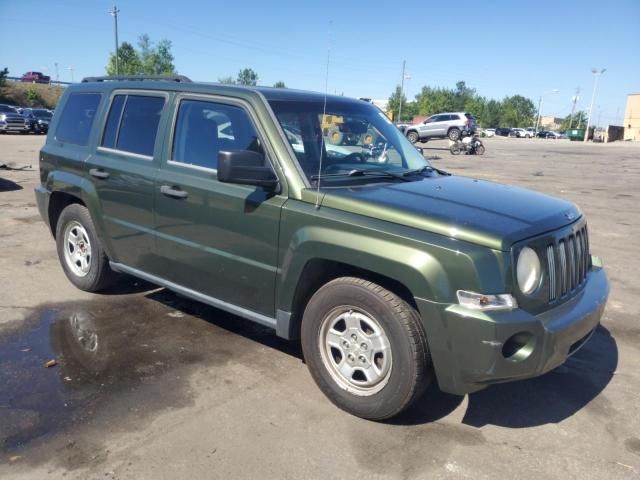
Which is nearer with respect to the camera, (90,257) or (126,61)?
(90,257)

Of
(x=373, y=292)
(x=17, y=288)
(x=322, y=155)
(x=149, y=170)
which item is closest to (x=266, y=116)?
(x=322, y=155)

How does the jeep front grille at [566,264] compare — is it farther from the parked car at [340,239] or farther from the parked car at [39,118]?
the parked car at [39,118]

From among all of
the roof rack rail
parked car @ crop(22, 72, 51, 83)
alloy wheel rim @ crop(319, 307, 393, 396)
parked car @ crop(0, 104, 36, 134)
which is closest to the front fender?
alloy wheel rim @ crop(319, 307, 393, 396)

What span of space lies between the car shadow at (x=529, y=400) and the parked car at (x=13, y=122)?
1348 inches

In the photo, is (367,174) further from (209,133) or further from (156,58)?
(156,58)

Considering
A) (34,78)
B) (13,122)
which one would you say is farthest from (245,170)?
(34,78)

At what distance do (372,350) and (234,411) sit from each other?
3.07 ft

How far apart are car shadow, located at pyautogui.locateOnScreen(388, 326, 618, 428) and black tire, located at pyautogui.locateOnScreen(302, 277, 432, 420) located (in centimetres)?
23

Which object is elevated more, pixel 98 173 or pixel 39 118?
pixel 39 118

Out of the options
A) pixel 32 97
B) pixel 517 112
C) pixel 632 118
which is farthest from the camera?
pixel 517 112

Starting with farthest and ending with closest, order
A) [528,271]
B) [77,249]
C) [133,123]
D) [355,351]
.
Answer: [77,249], [133,123], [355,351], [528,271]

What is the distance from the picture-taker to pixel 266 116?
3.73m

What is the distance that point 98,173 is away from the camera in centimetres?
474

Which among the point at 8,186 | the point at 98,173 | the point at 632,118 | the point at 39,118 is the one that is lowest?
the point at 8,186
